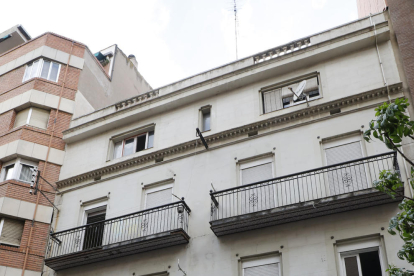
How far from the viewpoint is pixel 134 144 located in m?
22.1

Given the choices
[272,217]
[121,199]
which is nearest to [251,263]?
[272,217]

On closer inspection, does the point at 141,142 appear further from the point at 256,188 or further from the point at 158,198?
the point at 256,188

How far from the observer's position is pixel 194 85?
21203 mm

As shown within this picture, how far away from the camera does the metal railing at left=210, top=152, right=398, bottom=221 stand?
15.5m

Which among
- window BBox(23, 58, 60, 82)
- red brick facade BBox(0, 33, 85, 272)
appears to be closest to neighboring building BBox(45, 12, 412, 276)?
red brick facade BBox(0, 33, 85, 272)

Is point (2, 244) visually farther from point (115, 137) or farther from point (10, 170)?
point (115, 137)

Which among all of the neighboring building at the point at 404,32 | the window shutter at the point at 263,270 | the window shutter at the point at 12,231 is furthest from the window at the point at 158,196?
the neighboring building at the point at 404,32

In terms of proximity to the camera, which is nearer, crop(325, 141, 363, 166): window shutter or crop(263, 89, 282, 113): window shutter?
crop(325, 141, 363, 166): window shutter

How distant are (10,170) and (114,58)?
11.7 metres

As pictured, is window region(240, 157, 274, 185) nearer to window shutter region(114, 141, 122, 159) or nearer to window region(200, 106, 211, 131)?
window region(200, 106, 211, 131)

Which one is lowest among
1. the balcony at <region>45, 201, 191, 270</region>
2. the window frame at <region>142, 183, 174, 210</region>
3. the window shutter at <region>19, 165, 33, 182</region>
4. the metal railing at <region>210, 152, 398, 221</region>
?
the balcony at <region>45, 201, 191, 270</region>

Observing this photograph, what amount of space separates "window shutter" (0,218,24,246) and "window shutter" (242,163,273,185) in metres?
10.1

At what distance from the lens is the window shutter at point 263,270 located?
15570mm

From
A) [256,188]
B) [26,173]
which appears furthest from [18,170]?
[256,188]
